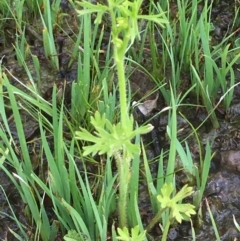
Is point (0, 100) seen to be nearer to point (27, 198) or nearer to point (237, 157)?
point (27, 198)

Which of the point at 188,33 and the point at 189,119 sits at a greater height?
the point at 188,33

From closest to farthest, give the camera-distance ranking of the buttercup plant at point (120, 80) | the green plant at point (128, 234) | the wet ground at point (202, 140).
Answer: the buttercup plant at point (120, 80) → the green plant at point (128, 234) → the wet ground at point (202, 140)

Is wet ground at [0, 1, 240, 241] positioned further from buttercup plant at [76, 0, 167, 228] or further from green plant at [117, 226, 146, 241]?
buttercup plant at [76, 0, 167, 228]

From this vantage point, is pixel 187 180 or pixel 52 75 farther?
pixel 52 75

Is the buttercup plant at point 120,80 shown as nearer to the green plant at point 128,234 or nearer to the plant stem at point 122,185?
the plant stem at point 122,185

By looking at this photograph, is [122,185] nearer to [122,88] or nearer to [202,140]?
[122,88]

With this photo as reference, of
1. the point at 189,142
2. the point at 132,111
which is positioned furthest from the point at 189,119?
the point at 132,111

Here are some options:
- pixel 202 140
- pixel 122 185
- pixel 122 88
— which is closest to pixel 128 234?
pixel 122 185

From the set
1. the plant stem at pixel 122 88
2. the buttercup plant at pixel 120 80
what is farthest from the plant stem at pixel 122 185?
the plant stem at pixel 122 88
